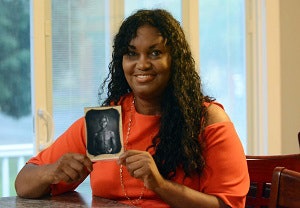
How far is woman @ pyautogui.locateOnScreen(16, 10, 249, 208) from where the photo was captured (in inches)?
60.1

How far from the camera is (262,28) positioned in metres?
3.07

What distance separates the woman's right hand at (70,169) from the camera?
1.49 metres

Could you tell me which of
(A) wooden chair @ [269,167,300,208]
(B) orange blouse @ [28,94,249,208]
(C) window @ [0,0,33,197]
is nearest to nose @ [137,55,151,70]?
(B) orange blouse @ [28,94,249,208]

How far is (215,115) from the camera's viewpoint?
5.34ft

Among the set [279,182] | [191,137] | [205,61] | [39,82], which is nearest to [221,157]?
[191,137]

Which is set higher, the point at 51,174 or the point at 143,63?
the point at 143,63

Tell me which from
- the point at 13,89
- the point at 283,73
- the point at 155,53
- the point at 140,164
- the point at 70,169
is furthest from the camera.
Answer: the point at 283,73

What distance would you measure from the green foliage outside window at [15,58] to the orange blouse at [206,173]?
1.03 meters

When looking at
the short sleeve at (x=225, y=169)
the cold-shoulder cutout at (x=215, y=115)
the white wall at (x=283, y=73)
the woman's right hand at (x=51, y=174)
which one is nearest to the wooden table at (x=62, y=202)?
the woman's right hand at (x=51, y=174)

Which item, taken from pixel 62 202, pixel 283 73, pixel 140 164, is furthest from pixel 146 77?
pixel 283 73

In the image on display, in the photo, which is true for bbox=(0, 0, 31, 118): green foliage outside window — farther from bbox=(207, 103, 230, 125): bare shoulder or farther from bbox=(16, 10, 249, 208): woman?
bbox=(207, 103, 230, 125): bare shoulder

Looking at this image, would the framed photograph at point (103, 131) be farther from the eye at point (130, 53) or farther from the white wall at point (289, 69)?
the white wall at point (289, 69)

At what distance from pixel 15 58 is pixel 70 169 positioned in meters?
1.28

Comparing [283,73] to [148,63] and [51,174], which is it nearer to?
[148,63]
